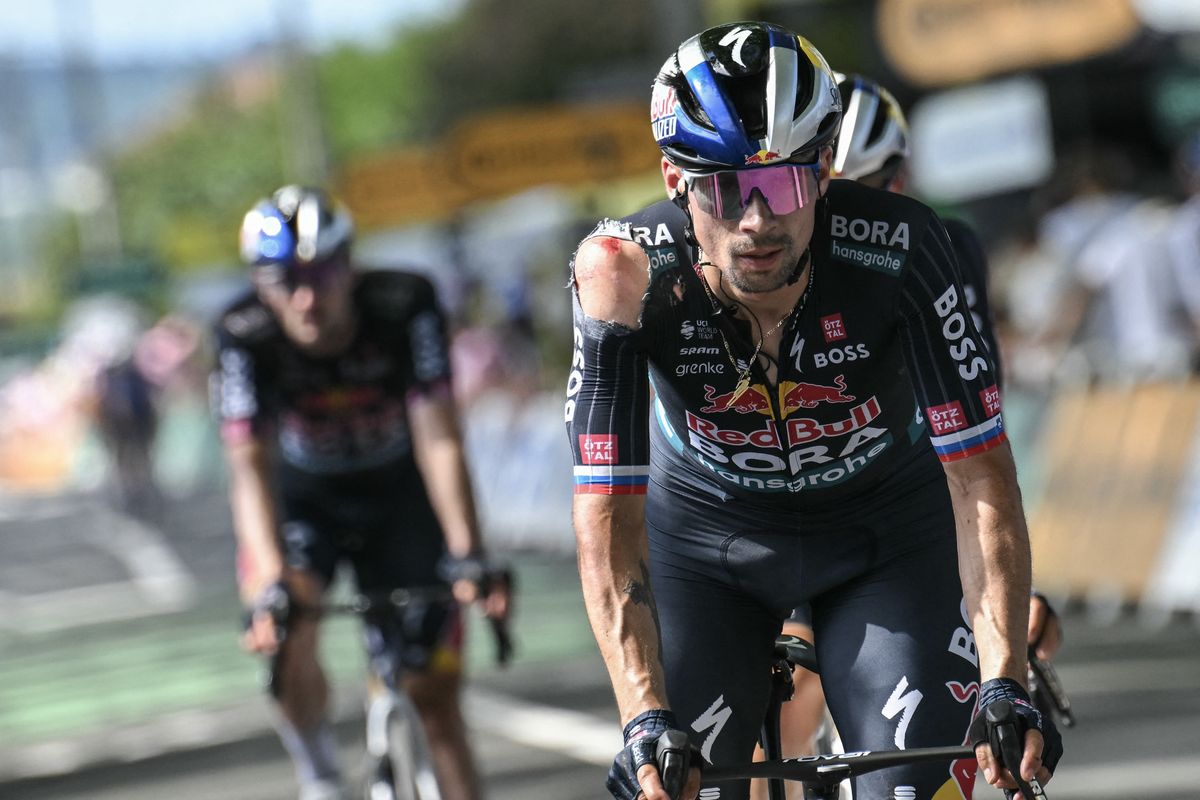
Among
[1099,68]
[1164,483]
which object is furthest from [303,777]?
[1099,68]

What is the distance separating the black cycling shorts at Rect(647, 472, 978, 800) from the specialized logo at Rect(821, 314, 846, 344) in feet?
1.64

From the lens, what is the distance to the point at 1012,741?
3586 millimetres

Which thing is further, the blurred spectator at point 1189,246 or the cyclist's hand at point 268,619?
the blurred spectator at point 1189,246

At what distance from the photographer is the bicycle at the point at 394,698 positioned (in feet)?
20.9

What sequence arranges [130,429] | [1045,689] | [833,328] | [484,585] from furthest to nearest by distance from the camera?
[130,429], [484,585], [1045,689], [833,328]

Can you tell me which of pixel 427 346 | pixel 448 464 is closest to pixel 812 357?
pixel 448 464

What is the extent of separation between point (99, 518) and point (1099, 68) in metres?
15.5

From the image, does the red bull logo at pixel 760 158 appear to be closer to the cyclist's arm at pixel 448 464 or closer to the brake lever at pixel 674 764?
the brake lever at pixel 674 764

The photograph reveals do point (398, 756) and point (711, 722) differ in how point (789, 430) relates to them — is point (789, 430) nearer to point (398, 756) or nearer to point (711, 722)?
point (711, 722)

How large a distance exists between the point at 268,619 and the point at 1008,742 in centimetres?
312

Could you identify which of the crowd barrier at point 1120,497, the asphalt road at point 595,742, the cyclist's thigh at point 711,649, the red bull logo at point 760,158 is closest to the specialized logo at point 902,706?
the cyclist's thigh at point 711,649

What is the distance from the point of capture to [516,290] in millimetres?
25812

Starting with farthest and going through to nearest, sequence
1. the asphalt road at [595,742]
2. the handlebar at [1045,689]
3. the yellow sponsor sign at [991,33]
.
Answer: the yellow sponsor sign at [991,33], the asphalt road at [595,742], the handlebar at [1045,689]

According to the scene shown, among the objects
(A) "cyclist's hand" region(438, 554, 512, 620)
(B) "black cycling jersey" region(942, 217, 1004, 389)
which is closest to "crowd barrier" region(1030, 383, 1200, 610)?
(A) "cyclist's hand" region(438, 554, 512, 620)
